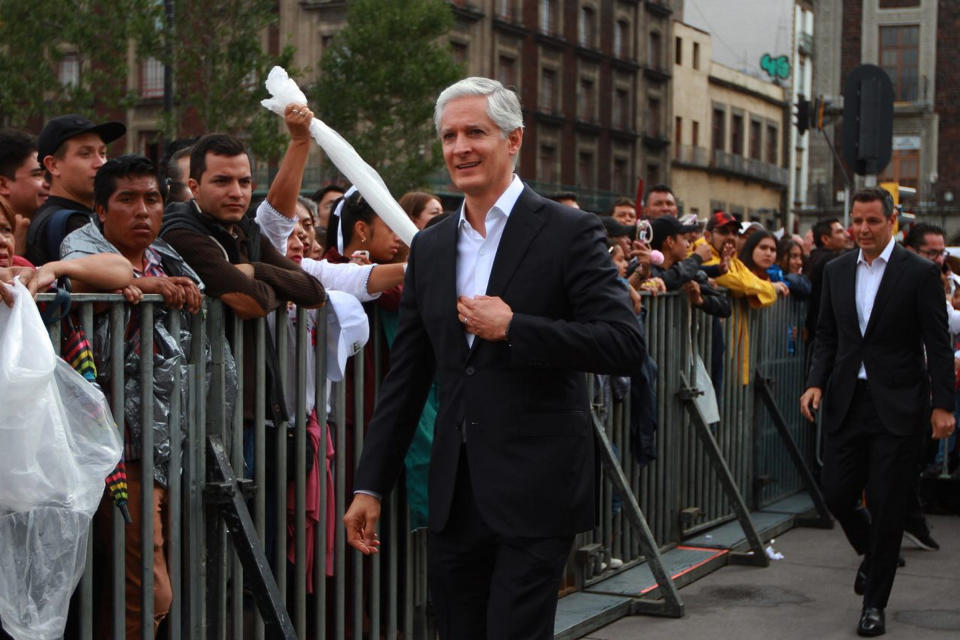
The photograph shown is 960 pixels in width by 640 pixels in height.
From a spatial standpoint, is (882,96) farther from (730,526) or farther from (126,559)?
(126,559)

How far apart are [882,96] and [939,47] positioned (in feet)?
180

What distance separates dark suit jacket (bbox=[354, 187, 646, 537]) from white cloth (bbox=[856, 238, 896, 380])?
12.4 feet

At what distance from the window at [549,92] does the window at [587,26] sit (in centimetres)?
278

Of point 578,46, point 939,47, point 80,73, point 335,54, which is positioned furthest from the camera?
point 939,47

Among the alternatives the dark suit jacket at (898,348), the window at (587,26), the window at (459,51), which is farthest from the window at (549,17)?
the dark suit jacket at (898,348)

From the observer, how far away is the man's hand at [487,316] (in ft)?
13.1

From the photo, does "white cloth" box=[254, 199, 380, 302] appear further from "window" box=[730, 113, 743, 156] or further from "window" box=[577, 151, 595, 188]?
"window" box=[730, 113, 743, 156]

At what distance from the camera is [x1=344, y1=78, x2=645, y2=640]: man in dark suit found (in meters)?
4.12

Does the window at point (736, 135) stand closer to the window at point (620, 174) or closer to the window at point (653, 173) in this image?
the window at point (653, 173)

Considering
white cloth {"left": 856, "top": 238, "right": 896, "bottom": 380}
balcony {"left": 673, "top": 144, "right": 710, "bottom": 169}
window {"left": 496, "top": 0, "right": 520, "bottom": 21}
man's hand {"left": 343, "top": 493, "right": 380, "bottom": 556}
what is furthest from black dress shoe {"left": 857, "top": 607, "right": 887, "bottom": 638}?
balcony {"left": 673, "top": 144, "right": 710, "bottom": 169}

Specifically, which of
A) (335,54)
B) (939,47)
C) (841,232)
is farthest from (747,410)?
(939,47)

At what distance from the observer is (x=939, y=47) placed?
6322cm

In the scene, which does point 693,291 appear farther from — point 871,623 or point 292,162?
point 292,162

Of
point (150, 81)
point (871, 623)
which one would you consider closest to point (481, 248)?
point (871, 623)
